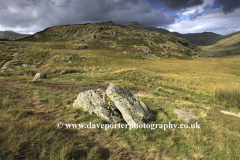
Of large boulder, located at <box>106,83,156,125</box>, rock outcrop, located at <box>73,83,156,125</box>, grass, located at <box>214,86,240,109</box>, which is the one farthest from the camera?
grass, located at <box>214,86,240,109</box>

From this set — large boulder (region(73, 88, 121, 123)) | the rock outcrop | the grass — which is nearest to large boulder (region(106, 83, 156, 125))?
the rock outcrop

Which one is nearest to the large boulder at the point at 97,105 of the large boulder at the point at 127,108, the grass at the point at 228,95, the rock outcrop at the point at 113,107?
the rock outcrop at the point at 113,107

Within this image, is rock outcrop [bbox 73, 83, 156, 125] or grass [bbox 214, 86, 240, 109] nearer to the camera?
rock outcrop [bbox 73, 83, 156, 125]

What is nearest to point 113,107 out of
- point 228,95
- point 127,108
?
point 127,108

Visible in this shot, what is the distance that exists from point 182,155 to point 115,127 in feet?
9.78

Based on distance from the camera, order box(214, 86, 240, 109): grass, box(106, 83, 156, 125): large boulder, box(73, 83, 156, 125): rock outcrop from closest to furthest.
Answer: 1. box(106, 83, 156, 125): large boulder
2. box(73, 83, 156, 125): rock outcrop
3. box(214, 86, 240, 109): grass

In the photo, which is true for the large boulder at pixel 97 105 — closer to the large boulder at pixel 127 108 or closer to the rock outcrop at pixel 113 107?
the rock outcrop at pixel 113 107

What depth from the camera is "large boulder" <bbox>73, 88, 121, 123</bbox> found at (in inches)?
240

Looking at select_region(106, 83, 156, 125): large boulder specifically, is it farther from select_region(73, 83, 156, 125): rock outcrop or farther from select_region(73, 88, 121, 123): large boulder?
select_region(73, 88, 121, 123): large boulder

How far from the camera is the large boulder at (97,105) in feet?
20.0

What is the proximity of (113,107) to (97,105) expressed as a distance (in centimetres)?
106

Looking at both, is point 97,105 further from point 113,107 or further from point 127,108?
point 127,108

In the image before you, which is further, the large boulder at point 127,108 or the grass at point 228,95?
the grass at point 228,95

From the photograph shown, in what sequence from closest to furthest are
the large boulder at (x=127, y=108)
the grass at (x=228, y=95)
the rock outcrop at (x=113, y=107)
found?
the large boulder at (x=127, y=108) → the rock outcrop at (x=113, y=107) → the grass at (x=228, y=95)
